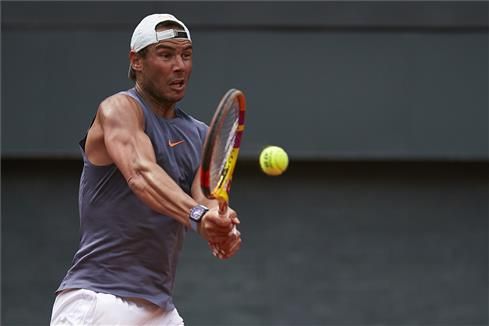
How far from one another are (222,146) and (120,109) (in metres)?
0.40

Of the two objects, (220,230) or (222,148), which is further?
(222,148)

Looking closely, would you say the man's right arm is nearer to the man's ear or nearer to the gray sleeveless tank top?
the gray sleeveless tank top

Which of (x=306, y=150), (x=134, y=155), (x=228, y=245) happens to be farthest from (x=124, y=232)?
(x=306, y=150)

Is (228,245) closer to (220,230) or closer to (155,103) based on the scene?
(220,230)

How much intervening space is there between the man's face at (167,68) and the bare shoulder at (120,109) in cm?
15

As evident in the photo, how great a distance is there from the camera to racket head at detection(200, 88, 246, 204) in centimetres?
342

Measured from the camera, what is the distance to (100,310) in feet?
12.9

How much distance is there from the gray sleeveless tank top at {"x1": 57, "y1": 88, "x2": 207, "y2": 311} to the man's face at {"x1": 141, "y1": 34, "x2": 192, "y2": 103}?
0.09 m

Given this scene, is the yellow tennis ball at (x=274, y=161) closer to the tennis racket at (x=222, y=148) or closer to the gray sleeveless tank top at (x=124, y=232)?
the tennis racket at (x=222, y=148)

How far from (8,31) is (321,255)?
3058 millimetres

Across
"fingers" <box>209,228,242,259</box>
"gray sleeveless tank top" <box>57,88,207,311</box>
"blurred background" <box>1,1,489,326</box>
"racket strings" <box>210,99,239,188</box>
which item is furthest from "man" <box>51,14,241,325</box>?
"blurred background" <box>1,1,489,326</box>

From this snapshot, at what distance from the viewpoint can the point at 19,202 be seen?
849 centimetres

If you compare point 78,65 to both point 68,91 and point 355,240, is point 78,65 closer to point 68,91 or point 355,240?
point 68,91

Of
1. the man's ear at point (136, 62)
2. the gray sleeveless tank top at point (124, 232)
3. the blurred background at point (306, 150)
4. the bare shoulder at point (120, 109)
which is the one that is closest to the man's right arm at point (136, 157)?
the bare shoulder at point (120, 109)
